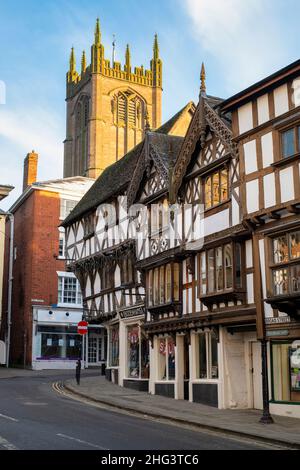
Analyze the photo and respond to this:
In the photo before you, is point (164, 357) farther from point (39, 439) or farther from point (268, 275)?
point (39, 439)

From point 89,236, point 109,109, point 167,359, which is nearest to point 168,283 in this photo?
point 167,359

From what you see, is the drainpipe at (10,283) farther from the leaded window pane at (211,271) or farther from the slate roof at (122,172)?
the leaded window pane at (211,271)

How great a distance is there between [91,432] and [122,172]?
809 inches

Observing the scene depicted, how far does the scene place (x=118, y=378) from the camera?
96.7 feet

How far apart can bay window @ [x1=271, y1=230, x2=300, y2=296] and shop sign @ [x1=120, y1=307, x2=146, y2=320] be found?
32.1 ft

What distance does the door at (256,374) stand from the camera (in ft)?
64.8

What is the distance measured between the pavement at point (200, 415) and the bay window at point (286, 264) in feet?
11.7

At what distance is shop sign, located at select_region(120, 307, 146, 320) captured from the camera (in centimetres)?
2701

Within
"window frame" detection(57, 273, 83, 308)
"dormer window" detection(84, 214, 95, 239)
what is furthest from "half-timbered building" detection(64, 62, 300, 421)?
"window frame" detection(57, 273, 83, 308)

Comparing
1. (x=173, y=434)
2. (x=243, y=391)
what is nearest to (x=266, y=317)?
(x=243, y=391)

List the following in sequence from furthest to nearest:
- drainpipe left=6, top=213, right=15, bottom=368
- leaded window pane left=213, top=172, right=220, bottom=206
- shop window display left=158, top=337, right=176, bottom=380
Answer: drainpipe left=6, top=213, right=15, bottom=368, shop window display left=158, top=337, right=176, bottom=380, leaded window pane left=213, top=172, right=220, bottom=206

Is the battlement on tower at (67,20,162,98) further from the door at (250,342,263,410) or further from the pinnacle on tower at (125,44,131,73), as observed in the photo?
the door at (250,342,263,410)

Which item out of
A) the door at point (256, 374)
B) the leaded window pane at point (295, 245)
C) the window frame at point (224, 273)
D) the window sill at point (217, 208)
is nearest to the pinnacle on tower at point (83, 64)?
the window sill at point (217, 208)
